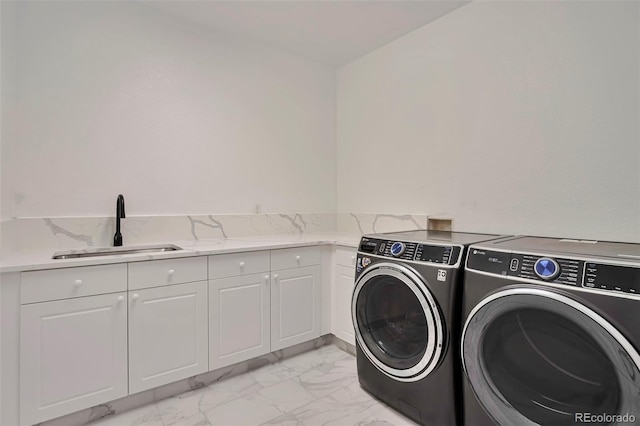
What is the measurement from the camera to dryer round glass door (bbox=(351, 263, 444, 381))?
1531 mm

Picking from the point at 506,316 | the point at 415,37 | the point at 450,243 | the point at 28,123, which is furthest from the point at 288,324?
the point at 415,37

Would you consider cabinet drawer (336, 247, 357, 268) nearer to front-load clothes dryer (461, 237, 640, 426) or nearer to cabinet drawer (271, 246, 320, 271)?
cabinet drawer (271, 246, 320, 271)

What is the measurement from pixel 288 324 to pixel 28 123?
80.1 inches

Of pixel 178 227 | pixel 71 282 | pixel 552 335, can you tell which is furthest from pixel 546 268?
pixel 178 227

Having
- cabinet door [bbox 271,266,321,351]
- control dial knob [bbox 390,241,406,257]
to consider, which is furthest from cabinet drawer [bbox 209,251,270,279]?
control dial knob [bbox 390,241,406,257]

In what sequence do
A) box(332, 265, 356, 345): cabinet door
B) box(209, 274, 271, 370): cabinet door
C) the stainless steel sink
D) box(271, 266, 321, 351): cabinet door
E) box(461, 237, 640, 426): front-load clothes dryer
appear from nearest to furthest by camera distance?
box(461, 237, 640, 426): front-load clothes dryer < the stainless steel sink < box(209, 274, 271, 370): cabinet door < box(271, 266, 321, 351): cabinet door < box(332, 265, 356, 345): cabinet door

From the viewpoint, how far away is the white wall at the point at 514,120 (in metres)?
1.65

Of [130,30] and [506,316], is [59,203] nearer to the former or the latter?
[130,30]

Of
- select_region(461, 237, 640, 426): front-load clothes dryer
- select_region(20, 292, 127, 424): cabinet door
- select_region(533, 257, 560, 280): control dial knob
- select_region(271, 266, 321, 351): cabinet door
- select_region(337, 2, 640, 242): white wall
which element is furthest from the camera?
select_region(271, 266, 321, 351): cabinet door

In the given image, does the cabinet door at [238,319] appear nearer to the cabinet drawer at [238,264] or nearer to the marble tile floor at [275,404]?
the cabinet drawer at [238,264]

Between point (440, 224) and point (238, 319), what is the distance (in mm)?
1579

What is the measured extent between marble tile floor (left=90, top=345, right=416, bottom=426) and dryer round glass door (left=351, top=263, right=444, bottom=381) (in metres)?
0.27

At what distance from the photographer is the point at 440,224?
2400mm

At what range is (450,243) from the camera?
158 centimetres
